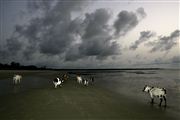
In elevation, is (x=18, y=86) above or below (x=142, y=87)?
above

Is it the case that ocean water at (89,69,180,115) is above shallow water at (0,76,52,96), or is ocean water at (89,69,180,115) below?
below

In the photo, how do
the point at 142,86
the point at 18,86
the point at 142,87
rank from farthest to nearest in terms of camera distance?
1. the point at 142,86
2. the point at 142,87
3. the point at 18,86

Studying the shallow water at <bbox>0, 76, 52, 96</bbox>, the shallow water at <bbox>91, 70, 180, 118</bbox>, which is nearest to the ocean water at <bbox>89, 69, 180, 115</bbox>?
the shallow water at <bbox>91, 70, 180, 118</bbox>

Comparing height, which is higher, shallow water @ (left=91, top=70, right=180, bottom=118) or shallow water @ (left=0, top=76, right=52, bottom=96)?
shallow water @ (left=0, top=76, right=52, bottom=96)

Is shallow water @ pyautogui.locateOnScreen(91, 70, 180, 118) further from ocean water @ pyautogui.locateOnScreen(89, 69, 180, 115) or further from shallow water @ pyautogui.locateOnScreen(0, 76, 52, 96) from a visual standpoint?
shallow water @ pyautogui.locateOnScreen(0, 76, 52, 96)

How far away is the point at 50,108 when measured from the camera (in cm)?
1295

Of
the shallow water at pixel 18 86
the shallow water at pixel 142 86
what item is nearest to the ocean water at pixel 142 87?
the shallow water at pixel 142 86

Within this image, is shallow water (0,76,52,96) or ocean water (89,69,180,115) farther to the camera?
shallow water (0,76,52,96)

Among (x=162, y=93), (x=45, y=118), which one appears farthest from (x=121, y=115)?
(x=162, y=93)

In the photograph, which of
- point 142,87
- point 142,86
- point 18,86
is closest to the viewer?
point 18,86

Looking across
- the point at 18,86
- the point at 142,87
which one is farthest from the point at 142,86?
the point at 18,86

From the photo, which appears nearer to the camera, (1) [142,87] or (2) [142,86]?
(1) [142,87]

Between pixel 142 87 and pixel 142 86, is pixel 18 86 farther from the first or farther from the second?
pixel 142 86

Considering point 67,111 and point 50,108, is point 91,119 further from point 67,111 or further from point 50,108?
point 50,108
